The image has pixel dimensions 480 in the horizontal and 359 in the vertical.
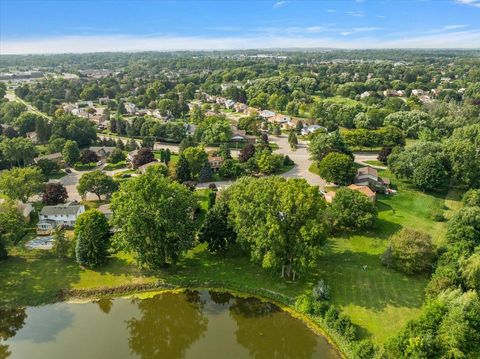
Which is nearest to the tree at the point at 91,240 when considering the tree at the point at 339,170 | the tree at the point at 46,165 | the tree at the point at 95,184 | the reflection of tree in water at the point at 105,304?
the reflection of tree in water at the point at 105,304

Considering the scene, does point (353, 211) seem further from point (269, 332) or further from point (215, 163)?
point (215, 163)

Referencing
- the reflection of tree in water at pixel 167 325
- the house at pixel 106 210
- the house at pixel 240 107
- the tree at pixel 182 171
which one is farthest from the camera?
the house at pixel 240 107

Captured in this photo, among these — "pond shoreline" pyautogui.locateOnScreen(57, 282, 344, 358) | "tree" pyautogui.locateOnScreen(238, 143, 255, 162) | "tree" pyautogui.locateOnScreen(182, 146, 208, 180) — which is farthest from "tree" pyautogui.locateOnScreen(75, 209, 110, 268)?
"tree" pyautogui.locateOnScreen(238, 143, 255, 162)

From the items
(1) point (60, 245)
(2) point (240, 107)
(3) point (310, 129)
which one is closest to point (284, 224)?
(1) point (60, 245)

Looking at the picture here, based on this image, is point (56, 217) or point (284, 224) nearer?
point (284, 224)

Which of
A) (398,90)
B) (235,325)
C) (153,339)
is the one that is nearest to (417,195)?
(235,325)

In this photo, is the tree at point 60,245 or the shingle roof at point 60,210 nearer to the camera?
the tree at point 60,245

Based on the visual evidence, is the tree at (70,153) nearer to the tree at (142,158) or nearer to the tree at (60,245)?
the tree at (142,158)
